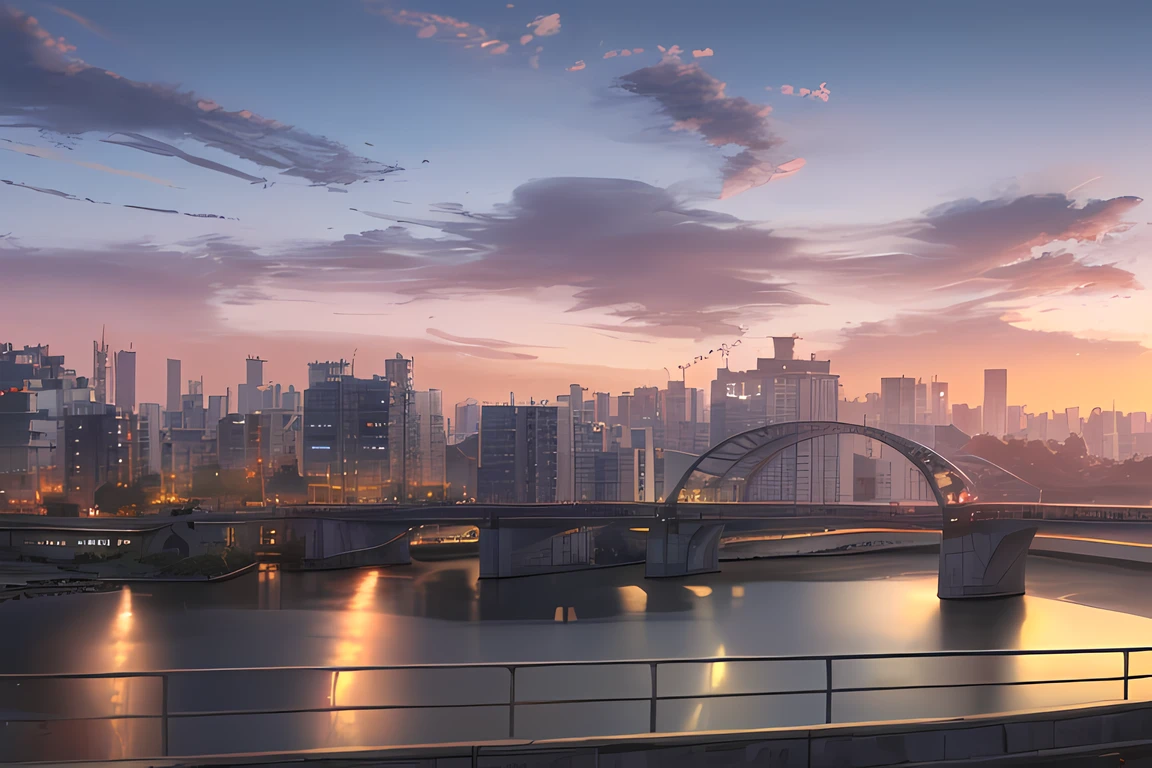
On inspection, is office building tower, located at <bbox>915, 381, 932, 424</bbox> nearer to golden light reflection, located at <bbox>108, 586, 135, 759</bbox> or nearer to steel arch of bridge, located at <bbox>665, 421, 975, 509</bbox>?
steel arch of bridge, located at <bbox>665, 421, 975, 509</bbox>

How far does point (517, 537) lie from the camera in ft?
137

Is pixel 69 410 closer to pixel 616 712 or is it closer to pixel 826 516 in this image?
pixel 826 516

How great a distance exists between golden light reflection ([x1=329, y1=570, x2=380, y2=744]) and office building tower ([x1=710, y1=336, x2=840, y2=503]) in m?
36.9

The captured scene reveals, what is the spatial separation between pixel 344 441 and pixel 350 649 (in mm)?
45881

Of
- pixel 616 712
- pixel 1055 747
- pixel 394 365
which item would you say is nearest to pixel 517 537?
pixel 616 712

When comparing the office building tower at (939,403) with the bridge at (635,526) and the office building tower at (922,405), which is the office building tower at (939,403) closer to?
the office building tower at (922,405)

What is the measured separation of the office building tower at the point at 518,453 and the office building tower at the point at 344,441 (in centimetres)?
835

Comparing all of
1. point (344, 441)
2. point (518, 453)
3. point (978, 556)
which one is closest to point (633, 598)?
point (978, 556)

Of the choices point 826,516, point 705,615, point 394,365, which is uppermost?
point 394,365

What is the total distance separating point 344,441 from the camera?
69.5 m

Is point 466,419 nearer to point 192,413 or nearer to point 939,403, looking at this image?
point 192,413

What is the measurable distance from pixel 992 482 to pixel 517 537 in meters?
31.4

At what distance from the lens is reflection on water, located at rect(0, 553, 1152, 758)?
622 inches

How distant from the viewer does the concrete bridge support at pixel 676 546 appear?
1646 inches
